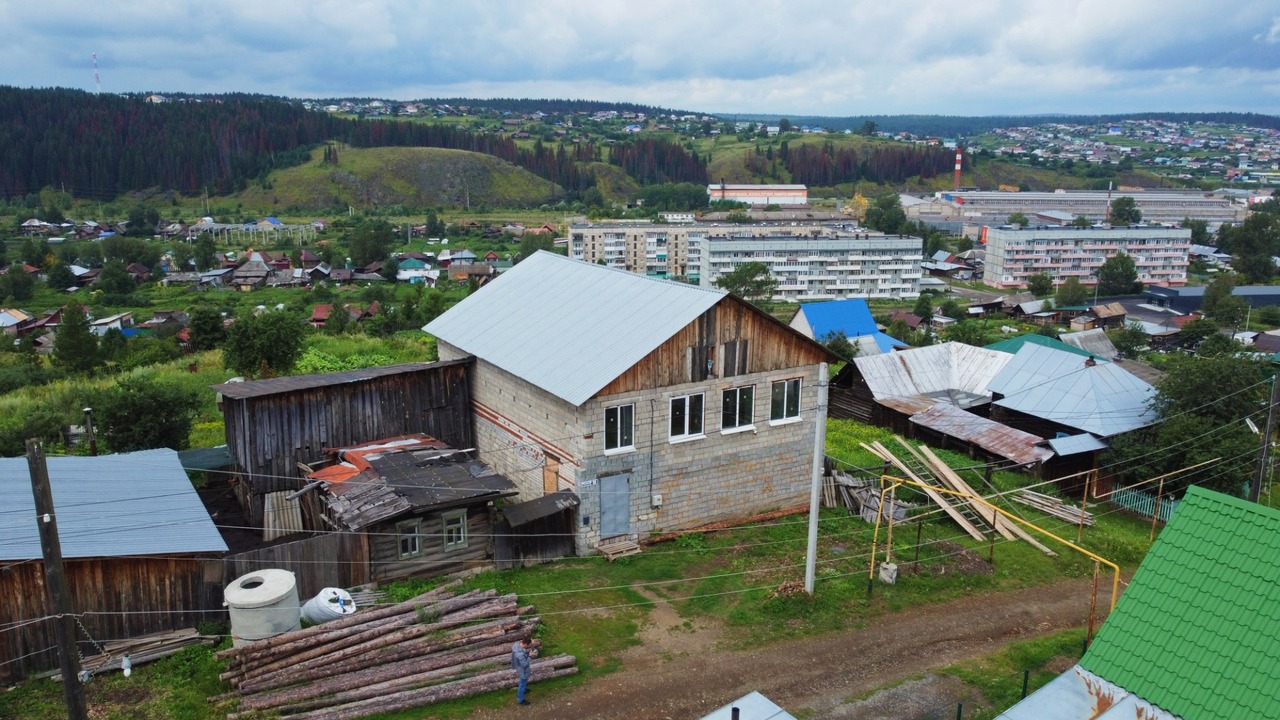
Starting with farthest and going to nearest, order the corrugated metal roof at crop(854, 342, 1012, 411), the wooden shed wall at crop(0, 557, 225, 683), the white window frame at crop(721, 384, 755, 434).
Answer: the corrugated metal roof at crop(854, 342, 1012, 411) < the white window frame at crop(721, 384, 755, 434) < the wooden shed wall at crop(0, 557, 225, 683)

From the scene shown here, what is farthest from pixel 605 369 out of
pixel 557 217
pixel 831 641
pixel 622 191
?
pixel 622 191

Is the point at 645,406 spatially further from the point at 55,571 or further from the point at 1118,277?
the point at 1118,277

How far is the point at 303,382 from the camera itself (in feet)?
67.5

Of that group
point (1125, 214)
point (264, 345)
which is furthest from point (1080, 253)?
point (264, 345)

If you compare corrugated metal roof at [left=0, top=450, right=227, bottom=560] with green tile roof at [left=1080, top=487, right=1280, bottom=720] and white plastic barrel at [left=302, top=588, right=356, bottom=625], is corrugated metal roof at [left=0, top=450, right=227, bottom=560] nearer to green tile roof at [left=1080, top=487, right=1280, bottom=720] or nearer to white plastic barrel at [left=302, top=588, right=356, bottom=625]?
white plastic barrel at [left=302, top=588, right=356, bottom=625]

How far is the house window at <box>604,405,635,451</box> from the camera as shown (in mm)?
18641

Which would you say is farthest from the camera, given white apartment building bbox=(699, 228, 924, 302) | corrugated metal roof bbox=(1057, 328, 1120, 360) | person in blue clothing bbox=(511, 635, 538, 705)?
white apartment building bbox=(699, 228, 924, 302)

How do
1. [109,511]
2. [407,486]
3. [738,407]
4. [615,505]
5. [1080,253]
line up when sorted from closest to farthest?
[109,511], [407,486], [615,505], [738,407], [1080,253]

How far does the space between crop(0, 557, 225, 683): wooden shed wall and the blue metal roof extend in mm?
39931

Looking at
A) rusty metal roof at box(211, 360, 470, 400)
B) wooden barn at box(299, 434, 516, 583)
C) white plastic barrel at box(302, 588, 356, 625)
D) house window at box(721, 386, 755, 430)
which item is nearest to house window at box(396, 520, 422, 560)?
wooden barn at box(299, 434, 516, 583)

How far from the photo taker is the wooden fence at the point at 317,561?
15.5 meters

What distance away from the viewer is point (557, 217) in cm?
15625

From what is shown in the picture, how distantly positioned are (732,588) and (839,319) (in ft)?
119

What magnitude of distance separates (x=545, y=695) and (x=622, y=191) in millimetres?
176270
